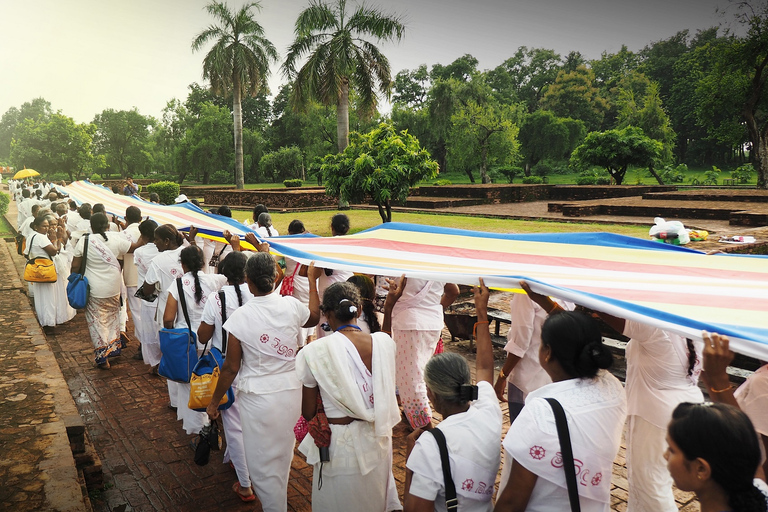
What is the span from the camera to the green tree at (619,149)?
84.6ft

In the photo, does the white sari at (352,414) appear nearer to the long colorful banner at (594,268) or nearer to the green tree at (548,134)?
the long colorful banner at (594,268)

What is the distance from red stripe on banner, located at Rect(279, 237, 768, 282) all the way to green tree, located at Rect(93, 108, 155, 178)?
4794 centimetres

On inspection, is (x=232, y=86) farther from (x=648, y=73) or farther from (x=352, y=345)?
(x=648, y=73)

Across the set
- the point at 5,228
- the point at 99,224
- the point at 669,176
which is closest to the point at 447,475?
the point at 99,224

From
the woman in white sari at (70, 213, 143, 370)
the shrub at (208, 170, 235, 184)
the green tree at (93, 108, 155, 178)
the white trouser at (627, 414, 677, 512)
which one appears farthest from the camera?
the green tree at (93, 108, 155, 178)

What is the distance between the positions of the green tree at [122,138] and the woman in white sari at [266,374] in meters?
48.5

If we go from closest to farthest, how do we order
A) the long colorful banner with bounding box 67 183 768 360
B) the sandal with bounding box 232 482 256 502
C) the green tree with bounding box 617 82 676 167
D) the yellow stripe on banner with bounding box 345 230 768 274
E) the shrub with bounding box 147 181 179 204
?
the long colorful banner with bounding box 67 183 768 360
the yellow stripe on banner with bounding box 345 230 768 274
the sandal with bounding box 232 482 256 502
the shrub with bounding box 147 181 179 204
the green tree with bounding box 617 82 676 167

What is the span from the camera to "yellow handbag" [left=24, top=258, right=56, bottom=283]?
22.9ft

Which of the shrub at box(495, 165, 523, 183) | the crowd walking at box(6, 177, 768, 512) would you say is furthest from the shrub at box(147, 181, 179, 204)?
the crowd walking at box(6, 177, 768, 512)

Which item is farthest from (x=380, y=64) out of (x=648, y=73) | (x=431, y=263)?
(x=648, y=73)

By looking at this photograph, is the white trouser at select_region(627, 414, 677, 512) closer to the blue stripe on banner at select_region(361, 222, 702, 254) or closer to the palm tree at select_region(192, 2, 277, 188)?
the blue stripe on banner at select_region(361, 222, 702, 254)

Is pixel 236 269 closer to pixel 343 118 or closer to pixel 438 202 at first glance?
pixel 343 118

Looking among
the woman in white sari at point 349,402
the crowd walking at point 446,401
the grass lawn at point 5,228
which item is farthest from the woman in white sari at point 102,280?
the grass lawn at point 5,228

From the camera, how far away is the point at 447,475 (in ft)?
6.24
